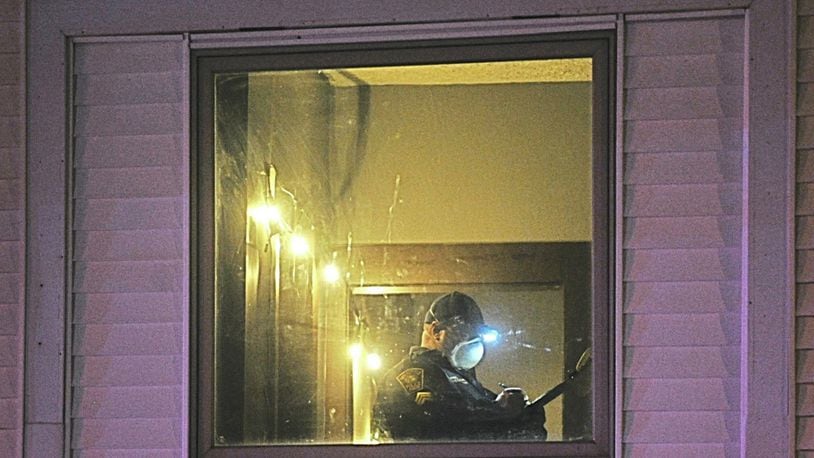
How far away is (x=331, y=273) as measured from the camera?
243 cm

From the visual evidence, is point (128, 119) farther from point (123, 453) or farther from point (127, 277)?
point (123, 453)

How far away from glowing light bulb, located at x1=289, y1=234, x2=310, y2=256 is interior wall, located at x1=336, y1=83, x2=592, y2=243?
9 cm

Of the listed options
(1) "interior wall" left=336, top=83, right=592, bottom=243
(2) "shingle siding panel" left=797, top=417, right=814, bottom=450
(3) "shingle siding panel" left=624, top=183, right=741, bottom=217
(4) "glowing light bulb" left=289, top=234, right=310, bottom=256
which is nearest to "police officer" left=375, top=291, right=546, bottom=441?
(1) "interior wall" left=336, top=83, right=592, bottom=243

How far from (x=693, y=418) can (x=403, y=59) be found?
107 cm

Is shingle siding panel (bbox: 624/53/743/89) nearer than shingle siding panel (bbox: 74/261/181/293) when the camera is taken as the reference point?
Yes

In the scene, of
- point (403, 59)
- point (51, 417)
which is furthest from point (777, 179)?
point (51, 417)

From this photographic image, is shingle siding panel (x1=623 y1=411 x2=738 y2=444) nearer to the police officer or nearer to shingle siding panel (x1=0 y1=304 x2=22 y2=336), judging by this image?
the police officer

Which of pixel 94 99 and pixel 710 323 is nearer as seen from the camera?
pixel 710 323

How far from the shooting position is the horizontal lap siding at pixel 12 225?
2.40 m

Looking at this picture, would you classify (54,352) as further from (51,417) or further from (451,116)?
(451,116)

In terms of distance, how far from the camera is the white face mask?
2.40 metres

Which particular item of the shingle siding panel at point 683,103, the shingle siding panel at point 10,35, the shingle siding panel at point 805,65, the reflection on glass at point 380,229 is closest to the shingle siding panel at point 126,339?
the reflection on glass at point 380,229

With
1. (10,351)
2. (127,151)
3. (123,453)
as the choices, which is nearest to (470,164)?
(127,151)

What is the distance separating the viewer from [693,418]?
2301 millimetres
